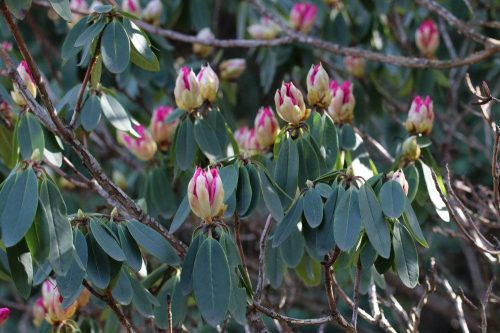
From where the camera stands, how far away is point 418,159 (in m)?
1.96

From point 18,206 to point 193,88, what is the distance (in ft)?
2.11

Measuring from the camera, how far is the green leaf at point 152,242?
5.14ft

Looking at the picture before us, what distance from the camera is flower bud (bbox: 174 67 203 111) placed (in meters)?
1.90

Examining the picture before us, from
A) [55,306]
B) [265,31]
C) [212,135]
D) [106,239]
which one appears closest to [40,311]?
[55,306]

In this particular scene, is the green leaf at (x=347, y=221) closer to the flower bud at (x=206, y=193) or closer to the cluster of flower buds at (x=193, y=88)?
the flower bud at (x=206, y=193)

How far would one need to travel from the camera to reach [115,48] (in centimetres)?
170

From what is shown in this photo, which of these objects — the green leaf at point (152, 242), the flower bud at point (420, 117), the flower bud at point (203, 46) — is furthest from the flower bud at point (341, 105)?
the flower bud at point (203, 46)

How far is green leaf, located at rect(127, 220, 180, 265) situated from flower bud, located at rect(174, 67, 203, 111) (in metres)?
0.42

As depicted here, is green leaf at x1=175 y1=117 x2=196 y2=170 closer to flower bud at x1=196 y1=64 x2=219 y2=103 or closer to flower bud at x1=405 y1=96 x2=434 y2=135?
flower bud at x1=196 y1=64 x2=219 y2=103

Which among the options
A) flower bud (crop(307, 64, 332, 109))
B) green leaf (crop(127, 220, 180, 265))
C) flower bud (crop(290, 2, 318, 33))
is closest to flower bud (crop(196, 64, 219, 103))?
flower bud (crop(307, 64, 332, 109))

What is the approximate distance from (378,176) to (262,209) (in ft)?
1.60

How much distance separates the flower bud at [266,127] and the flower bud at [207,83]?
0.12 meters

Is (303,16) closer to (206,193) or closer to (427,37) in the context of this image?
(427,37)

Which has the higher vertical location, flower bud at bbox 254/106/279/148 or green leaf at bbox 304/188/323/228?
green leaf at bbox 304/188/323/228
